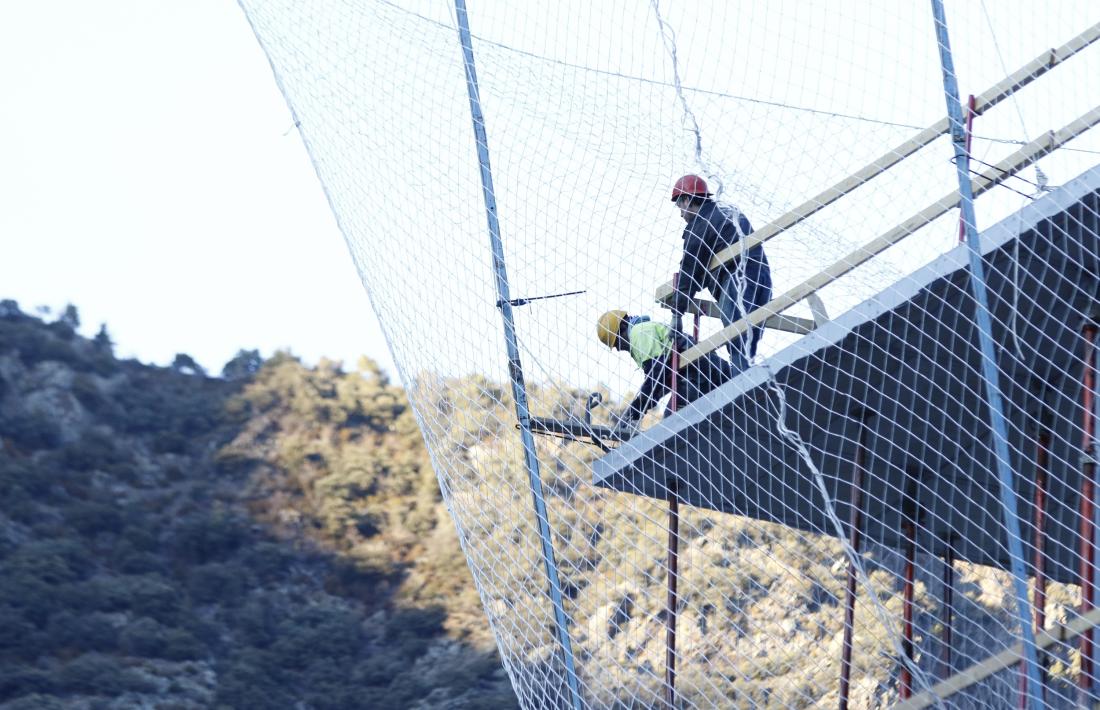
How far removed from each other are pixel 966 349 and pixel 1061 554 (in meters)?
3.01

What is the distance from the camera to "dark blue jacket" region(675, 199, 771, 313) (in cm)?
867

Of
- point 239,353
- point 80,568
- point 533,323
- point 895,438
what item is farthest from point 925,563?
point 239,353

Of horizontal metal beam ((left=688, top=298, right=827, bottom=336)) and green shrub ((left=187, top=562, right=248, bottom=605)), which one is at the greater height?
green shrub ((left=187, top=562, right=248, bottom=605))

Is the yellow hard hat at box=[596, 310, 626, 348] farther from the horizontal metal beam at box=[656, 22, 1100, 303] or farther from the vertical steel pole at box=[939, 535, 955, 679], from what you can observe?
the vertical steel pole at box=[939, 535, 955, 679]

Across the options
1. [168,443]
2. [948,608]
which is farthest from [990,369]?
[168,443]

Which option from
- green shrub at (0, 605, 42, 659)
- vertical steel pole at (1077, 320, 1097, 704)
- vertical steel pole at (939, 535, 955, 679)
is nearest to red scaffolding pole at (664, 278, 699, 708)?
vertical steel pole at (939, 535, 955, 679)

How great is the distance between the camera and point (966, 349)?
827 cm

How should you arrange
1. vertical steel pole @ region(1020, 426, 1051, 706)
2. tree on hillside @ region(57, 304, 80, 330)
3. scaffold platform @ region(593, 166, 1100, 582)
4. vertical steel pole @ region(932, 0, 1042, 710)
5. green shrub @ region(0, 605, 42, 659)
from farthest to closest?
tree on hillside @ region(57, 304, 80, 330) → green shrub @ region(0, 605, 42, 659) → vertical steel pole @ region(1020, 426, 1051, 706) → scaffold platform @ region(593, 166, 1100, 582) → vertical steel pole @ region(932, 0, 1042, 710)

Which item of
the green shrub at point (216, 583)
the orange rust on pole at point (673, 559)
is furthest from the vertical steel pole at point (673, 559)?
the green shrub at point (216, 583)

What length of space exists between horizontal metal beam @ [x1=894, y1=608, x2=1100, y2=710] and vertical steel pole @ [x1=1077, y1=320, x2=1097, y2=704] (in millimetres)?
106

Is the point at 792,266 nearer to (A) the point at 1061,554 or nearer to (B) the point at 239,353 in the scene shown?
(A) the point at 1061,554

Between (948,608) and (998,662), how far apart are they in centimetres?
191

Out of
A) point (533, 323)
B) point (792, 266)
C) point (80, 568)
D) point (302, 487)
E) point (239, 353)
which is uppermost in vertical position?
point (239, 353)

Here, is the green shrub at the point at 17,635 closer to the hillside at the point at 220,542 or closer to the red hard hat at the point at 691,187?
the hillside at the point at 220,542
